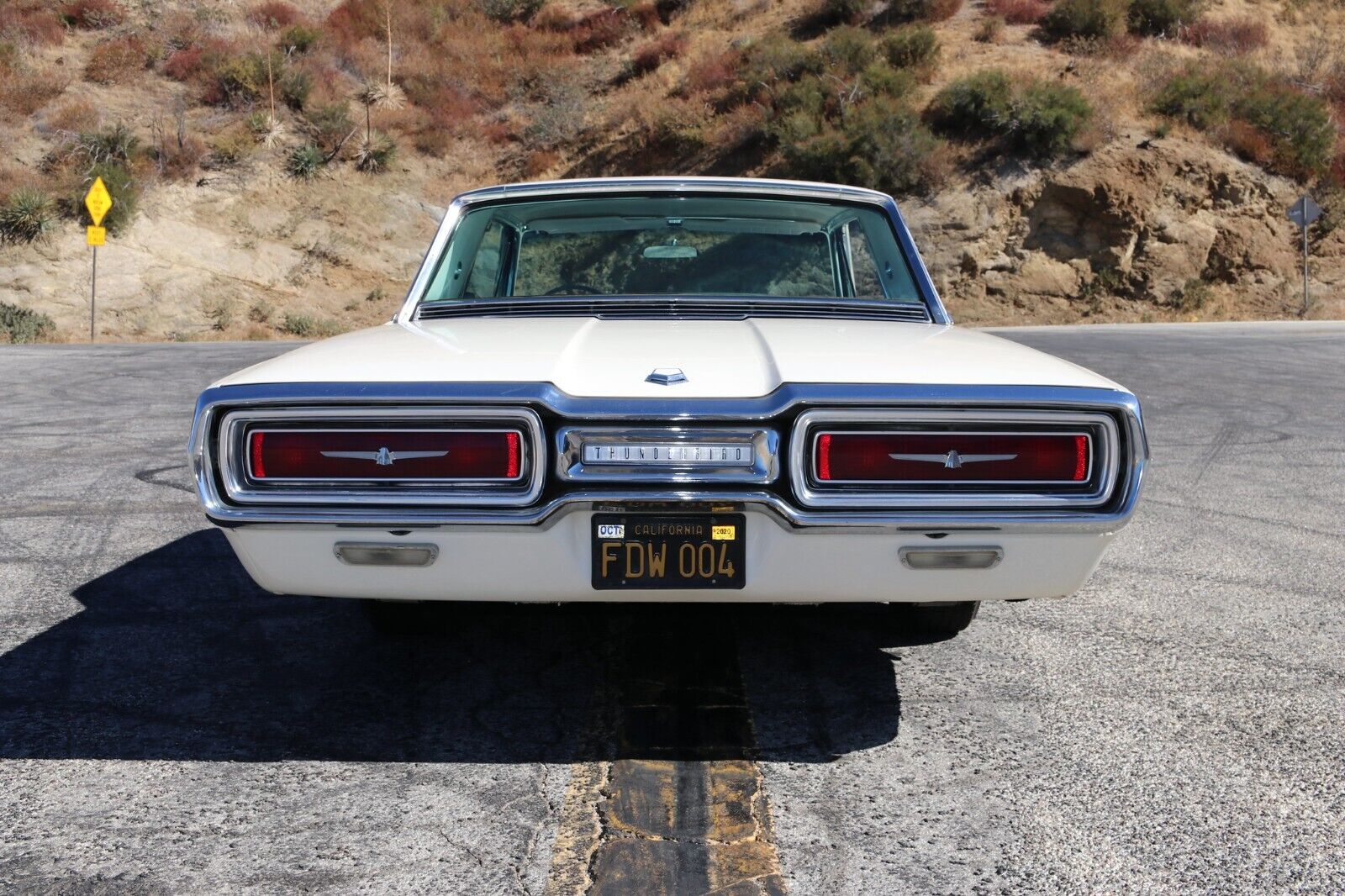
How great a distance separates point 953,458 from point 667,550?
26.5 inches

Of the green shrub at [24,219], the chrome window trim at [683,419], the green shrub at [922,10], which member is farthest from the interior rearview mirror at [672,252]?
the green shrub at [922,10]

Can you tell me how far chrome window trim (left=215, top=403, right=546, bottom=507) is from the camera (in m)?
2.56

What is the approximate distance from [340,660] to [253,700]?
1.18 ft

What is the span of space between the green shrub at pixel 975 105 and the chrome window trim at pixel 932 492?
84.2ft

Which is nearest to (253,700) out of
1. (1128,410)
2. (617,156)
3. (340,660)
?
(340,660)

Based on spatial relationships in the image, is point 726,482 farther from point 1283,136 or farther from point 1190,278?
point 1283,136

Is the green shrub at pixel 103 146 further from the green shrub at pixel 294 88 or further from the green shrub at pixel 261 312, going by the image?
the green shrub at pixel 261 312

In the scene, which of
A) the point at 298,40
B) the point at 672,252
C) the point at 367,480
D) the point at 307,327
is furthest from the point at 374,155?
the point at 367,480

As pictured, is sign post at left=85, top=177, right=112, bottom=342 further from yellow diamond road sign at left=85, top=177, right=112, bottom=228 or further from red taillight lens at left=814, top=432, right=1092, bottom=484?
red taillight lens at left=814, top=432, right=1092, bottom=484

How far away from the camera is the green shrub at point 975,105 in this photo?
86.2 feet

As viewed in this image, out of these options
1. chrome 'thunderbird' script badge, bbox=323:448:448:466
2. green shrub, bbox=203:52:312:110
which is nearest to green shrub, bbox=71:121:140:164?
green shrub, bbox=203:52:312:110

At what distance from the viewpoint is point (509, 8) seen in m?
36.1

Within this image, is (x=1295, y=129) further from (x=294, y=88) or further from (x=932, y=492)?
(x=932, y=492)

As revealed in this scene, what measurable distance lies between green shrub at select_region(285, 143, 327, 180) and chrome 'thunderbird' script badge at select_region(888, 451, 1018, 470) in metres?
28.3
